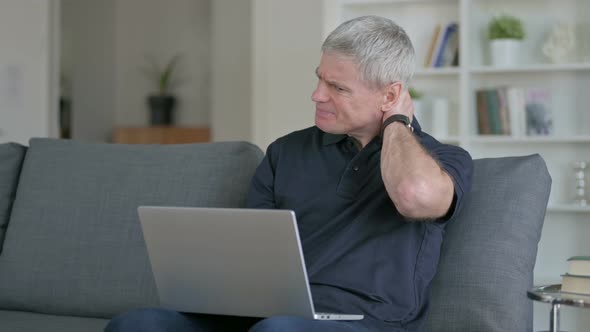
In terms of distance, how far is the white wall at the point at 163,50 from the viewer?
8266mm

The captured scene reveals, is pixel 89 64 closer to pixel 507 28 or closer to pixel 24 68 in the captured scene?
pixel 24 68

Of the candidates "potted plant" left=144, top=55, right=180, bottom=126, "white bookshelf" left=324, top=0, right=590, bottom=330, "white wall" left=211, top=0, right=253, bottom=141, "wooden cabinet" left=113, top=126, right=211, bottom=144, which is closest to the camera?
"white bookshelf" left=324, top=0, right=590, bottom=330

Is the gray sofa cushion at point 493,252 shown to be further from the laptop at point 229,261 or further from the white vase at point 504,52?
the white vase at point 504,52

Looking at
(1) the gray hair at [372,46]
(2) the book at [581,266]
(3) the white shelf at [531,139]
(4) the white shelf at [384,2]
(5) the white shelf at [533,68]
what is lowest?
(2) the book at [581,266]

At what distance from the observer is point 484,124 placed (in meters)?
4.34

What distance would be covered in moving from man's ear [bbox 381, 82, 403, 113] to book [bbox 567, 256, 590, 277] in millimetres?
552

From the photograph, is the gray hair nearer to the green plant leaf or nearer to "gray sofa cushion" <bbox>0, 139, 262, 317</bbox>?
"gray sofa cushion" <bbox>0, 139, 262, 317</bbox>

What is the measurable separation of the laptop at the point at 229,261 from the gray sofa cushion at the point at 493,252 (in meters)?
0.30

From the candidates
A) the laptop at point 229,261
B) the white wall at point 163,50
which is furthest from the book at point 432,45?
the white wall at point 163,50

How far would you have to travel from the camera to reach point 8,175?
2.58 metres

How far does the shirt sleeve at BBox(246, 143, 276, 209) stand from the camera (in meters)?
2.10

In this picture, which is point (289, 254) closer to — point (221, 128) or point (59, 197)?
point (59, 197)

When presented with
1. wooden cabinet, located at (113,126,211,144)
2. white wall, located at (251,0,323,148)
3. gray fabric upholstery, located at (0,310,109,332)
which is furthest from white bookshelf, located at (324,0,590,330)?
wooden cabinet, located at (113,126,211,144)

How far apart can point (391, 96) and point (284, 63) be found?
2372 millimetres
